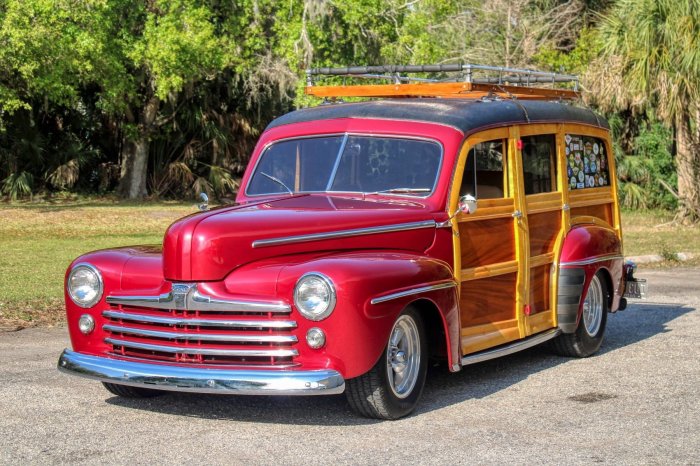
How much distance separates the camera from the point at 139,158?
3186 centimetres

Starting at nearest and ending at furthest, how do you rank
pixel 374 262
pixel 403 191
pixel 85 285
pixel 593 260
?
pixel 374 262 → pixel 85 285 → pixel 403 191 → pixel 593 260

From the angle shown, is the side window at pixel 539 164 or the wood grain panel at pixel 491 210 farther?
the side window at pixel 539 164

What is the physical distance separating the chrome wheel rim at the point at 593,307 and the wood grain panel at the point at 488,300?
4.33 ft

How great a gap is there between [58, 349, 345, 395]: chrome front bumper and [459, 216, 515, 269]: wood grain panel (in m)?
1.83

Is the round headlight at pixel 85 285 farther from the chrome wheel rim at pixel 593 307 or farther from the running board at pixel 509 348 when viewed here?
the chrome wheel rim at pixel 593 307

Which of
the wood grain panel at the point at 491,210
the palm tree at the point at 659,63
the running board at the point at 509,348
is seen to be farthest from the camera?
the palm tree at the point at 659,63

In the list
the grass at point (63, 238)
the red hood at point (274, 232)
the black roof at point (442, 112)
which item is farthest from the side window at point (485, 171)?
the grass at point (63, 238)

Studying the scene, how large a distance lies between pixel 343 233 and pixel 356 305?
761 millimetres

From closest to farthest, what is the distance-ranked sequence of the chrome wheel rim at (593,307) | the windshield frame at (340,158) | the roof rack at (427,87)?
the windshield frame at (340,158)
the roof rack at (427,87)
the chrome wheel rim at (593,307)

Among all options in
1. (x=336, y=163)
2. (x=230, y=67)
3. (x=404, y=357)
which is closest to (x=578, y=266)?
(x=336, y=163)

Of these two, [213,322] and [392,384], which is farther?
[392,384]

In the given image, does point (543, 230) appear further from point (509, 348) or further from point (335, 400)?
point (335, 400)

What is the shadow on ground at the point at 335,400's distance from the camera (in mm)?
7262

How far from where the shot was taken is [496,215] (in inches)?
331
